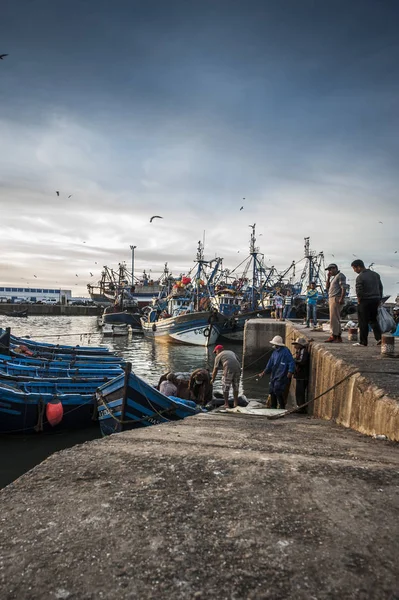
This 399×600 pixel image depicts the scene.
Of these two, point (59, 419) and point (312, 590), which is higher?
point (312, 590)

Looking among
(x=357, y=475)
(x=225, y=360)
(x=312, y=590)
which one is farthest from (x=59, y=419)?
(x=312, y=590)

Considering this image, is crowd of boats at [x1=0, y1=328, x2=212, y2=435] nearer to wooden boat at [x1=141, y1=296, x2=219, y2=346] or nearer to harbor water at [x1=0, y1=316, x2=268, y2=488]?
harbor water at [x1=0, y1=316, x2=268, y2=488]

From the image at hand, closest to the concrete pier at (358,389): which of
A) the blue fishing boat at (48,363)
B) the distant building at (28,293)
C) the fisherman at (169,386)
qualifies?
the fisherman at (169,386)

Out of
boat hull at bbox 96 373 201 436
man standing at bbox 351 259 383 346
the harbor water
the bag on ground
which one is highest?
man standing at bbox 351 259 383 346

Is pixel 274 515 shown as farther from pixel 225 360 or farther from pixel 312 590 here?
pixel 225 360

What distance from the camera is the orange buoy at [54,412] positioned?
8797mm

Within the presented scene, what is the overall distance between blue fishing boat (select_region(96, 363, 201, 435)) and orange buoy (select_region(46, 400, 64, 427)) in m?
1.34

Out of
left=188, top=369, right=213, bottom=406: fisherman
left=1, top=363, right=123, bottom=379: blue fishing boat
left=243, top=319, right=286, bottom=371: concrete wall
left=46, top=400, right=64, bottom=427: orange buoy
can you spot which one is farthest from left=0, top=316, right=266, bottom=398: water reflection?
left=46, top=400, right=64, bottom=427: orange buoy

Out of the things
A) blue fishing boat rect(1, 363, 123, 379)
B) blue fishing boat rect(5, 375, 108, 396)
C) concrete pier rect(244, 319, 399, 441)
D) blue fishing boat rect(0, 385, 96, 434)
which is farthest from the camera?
blue fishing boat rect(1, 363, 123, 379)

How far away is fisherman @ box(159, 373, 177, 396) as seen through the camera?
30.6 feet

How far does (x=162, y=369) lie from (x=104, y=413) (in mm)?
11744

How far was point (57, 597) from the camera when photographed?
145 centimetres

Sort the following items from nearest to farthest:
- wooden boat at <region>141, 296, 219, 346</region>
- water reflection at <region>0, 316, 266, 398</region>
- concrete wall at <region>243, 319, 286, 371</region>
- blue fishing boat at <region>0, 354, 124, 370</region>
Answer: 1. blue fishing boat at <region>0, 354, 124, 370</region>
2. water reflection at <region>0, 316, 266, 398</region>
3. concrete wall at <region>243, 319, 286, 371</region>
4. wooden boat at <region>141, 296, 219, 346</region>

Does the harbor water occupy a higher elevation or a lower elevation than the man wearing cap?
lower
